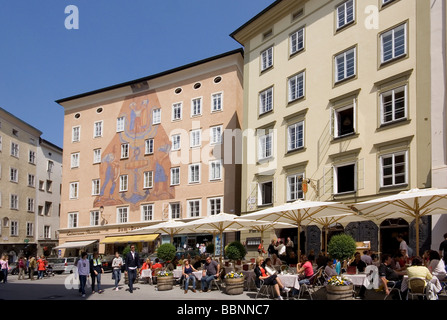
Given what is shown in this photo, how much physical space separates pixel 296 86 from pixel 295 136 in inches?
124

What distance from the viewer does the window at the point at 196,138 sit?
41034 millimetres

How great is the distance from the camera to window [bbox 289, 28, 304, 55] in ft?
101

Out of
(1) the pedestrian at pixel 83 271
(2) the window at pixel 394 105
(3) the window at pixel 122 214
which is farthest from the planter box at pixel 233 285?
(3) the window at pixel 122 214

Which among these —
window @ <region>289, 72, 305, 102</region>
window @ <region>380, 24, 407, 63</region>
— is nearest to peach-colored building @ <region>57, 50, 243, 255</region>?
window @ <region>289, 72, 305, 102</region>

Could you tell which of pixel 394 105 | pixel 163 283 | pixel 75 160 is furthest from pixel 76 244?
pixel 394 105

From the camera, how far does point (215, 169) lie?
3953 centimetres

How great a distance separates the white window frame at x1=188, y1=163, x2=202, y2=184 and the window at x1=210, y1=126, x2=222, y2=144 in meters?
2.38

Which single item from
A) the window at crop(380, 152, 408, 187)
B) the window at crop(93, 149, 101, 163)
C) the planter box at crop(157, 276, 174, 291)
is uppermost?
the window at crop(93, 149, 101, 163)

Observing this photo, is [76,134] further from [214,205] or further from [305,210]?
[305,210]

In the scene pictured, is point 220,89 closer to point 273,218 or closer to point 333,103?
point 333,103

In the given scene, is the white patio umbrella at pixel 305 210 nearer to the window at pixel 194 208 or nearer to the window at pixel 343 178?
the window at pixel 343 178

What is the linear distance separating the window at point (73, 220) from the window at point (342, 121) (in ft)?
102

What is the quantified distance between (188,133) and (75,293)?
2341 centimetres

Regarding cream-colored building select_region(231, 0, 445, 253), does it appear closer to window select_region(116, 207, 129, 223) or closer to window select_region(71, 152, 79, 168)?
window select_region(116, 207, 129, 223)
